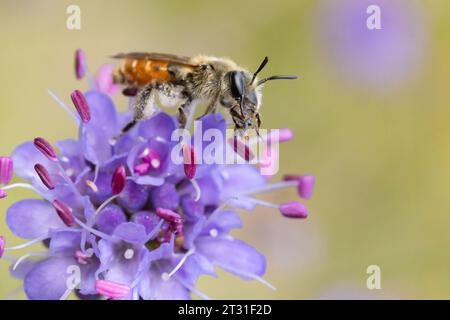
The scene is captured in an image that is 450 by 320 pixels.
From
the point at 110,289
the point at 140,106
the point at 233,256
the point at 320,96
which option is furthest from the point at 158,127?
the point at 320,96

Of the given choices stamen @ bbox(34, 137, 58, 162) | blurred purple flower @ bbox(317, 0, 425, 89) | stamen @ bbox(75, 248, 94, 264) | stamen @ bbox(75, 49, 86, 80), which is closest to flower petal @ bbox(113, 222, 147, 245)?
stamen @ bbox(75, 248, 94, 264)

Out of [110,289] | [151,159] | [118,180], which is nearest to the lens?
[110,289]

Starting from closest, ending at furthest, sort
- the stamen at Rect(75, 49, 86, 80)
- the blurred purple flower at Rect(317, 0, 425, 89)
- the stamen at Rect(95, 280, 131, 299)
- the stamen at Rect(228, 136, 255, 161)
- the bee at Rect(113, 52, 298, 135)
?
the stamen at Rect(95, 280, 131, 299) < the bee at Rect(113, 52, 298, 135) < the stamen at Rect(228, 136, 255, 161) < the stamen at Rect(75, 49, 86, 80) < the blurred purple flower at Rect(317, 0, 425, 89)

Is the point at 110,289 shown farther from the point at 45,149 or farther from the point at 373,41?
the point at 373,41

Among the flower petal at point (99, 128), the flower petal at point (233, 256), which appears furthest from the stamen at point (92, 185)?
the flower petal at point (233, 256)

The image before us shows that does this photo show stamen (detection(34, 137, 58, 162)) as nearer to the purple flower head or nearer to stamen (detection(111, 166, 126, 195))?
the purple flower head

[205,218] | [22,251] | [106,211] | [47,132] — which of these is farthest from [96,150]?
[47,132]

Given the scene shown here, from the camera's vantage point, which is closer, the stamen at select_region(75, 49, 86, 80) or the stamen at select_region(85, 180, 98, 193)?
the stamen at select_region(85, 180, 98, 193)
